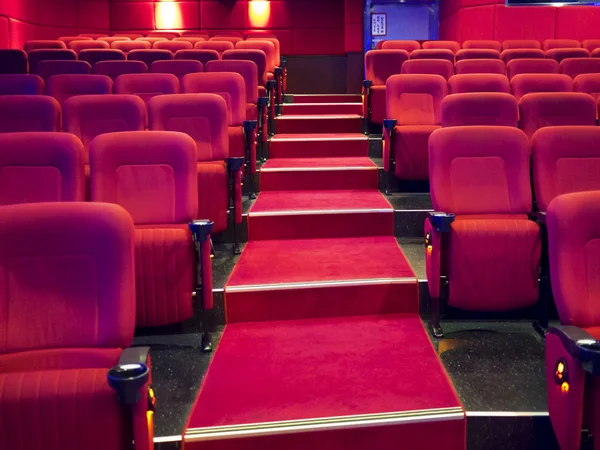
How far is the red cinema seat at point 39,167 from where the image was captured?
96 cm

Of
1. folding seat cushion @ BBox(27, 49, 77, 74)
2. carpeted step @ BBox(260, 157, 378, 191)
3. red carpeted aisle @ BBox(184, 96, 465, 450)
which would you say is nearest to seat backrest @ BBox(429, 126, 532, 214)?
red carpeted aisle @ BBox(184, 96, 465, 450)

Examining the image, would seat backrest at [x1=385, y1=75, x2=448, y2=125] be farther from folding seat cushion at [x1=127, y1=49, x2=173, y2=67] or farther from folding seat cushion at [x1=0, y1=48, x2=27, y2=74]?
folding seat cushion at [x1=0, y1=48, x2=27, y2=74]

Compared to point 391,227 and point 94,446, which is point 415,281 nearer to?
point 391,227

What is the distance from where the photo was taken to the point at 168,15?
423 cm

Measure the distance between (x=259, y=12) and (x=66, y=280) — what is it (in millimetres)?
3878

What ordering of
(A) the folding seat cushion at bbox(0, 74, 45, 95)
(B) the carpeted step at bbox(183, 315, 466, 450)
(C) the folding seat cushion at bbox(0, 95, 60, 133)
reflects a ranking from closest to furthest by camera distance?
(B) the carpeted step at bbox(183, 315, 466, 450) < (C) the folding seat cushion at bbox(0, 95, 60, 133) < (A) the folding seat cushion at bbox(0, 74, 45, 95)

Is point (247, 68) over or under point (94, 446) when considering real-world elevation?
over

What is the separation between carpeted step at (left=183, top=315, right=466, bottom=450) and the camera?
2.50ft

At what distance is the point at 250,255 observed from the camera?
1.28 m

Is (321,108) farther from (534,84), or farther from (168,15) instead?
(168,15)

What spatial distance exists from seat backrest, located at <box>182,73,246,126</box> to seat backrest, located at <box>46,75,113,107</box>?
0.24 m

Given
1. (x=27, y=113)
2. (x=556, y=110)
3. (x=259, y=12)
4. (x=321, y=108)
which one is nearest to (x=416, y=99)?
(x=556, y=110)

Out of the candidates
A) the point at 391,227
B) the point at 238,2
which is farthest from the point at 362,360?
the point at 238,2

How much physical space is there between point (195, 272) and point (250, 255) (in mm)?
305
